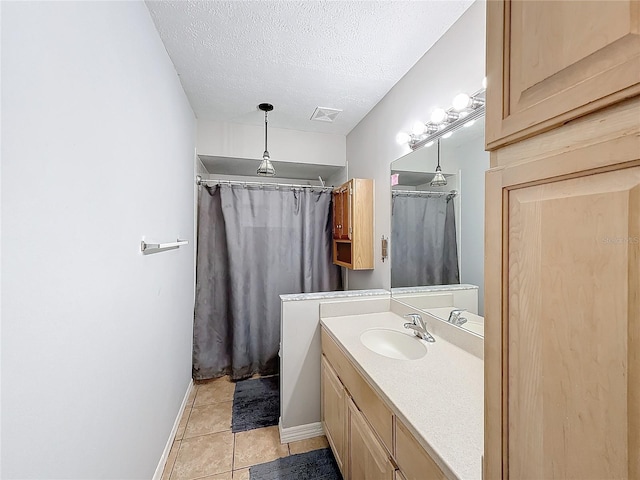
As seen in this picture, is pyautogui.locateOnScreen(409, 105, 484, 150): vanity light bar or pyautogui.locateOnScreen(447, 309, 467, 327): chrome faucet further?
pyautogui.locateOnScreen(447, 309, 467, 327): chrome faucet

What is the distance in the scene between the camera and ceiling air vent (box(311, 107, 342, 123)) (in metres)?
2.30

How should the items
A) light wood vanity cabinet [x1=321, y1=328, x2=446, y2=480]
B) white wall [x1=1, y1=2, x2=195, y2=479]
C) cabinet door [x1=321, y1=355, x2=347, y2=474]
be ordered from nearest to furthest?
white wall [x1=1, y1=2, x2=195, y2=479]
light wood vanity cabinet [x1=321, y1=328, x2=446, y2=480]
cabinet door [x1=321, y1=355, x2=347, y2=474]

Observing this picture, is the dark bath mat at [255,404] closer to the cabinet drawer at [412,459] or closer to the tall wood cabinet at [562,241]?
the cabinet drawer at [412,459]

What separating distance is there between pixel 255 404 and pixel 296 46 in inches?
101

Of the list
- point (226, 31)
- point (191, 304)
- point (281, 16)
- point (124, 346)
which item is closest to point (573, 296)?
point (124, 346)

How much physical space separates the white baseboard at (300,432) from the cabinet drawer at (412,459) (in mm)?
1149

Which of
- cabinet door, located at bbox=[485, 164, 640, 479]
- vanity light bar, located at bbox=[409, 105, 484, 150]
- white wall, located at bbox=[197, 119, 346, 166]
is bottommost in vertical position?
cabinet door, located at bbox=[485, 164, 640, 479]

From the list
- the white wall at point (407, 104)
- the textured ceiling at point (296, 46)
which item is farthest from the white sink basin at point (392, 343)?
the textured ceiling at point (296, 46)

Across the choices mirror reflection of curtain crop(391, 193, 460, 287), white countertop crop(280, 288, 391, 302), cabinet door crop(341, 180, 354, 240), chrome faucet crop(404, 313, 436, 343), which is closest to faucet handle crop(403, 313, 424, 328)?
chrome faucet crop(404, 313, 436, 343)

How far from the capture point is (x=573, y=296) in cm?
38

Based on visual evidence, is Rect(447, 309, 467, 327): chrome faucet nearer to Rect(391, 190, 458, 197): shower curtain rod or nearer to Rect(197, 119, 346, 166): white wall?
Rect(391, 190, 458, 197): shower curtain rod

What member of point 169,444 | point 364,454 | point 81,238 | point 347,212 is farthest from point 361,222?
point 169,444

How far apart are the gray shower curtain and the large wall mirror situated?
3.59 ft

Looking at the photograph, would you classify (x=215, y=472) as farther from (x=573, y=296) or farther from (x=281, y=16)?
(x=281, y=16)
